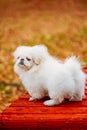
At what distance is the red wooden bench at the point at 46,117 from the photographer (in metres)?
3.02

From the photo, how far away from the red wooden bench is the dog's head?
1.03 ft

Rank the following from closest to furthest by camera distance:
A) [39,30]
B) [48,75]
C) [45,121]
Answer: [45,121]
[48,75]
[39,30]

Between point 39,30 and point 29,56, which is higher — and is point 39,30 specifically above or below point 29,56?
above

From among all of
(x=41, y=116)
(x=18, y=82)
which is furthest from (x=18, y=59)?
(x=18, y=82)

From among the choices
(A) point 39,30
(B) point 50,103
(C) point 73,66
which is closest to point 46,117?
(B) point 50,103

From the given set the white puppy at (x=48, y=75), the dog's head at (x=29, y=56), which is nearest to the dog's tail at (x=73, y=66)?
the white puppy at (x=48, y=75)

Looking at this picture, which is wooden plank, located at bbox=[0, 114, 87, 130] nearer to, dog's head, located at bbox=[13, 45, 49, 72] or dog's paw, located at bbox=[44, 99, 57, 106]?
dog's paw, located at bbox=[44, 99, 57, 106]

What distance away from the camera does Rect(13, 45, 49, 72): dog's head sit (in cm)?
320

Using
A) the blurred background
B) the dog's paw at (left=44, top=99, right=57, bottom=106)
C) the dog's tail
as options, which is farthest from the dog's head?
→ the blurred background

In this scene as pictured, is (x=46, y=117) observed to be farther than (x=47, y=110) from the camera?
No

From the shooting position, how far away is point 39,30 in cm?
852

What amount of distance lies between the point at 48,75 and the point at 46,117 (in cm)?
30

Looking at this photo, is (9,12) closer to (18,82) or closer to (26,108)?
(18,82)

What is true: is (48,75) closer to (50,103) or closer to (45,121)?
(50,103)
